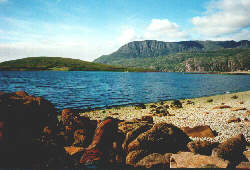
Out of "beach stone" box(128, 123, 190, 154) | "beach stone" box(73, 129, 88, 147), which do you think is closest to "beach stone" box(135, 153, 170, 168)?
"beach stone" box(128, 123, 190, 154)

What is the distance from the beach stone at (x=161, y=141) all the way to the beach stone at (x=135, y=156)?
2.00ft

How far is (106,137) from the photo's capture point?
44.5ft

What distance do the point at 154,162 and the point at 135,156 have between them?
1.44 metres

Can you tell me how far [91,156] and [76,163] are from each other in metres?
1.08

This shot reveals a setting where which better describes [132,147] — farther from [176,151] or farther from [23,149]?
[23,149]

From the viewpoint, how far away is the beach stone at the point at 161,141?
12.4 m

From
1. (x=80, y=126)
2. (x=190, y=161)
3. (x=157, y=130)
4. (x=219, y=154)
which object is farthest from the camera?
(x=80, y=126)

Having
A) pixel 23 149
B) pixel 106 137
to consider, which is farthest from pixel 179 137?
pixel 23 149

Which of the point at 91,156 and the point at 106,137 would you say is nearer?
the point at 91,156

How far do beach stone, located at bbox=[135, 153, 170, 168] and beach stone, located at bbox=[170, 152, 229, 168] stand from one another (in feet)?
1.41

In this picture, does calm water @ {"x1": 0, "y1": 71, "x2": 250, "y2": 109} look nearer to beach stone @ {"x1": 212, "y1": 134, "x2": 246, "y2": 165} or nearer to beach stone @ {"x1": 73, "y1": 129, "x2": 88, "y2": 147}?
beach stone @ {"x1": 73, "y1": 129, "x2": 88, "y2": 147}

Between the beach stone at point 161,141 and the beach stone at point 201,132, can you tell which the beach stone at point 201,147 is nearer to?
the beach stone at point 161,141

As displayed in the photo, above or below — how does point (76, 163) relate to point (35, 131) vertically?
below

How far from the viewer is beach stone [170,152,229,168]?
950 centimetres
